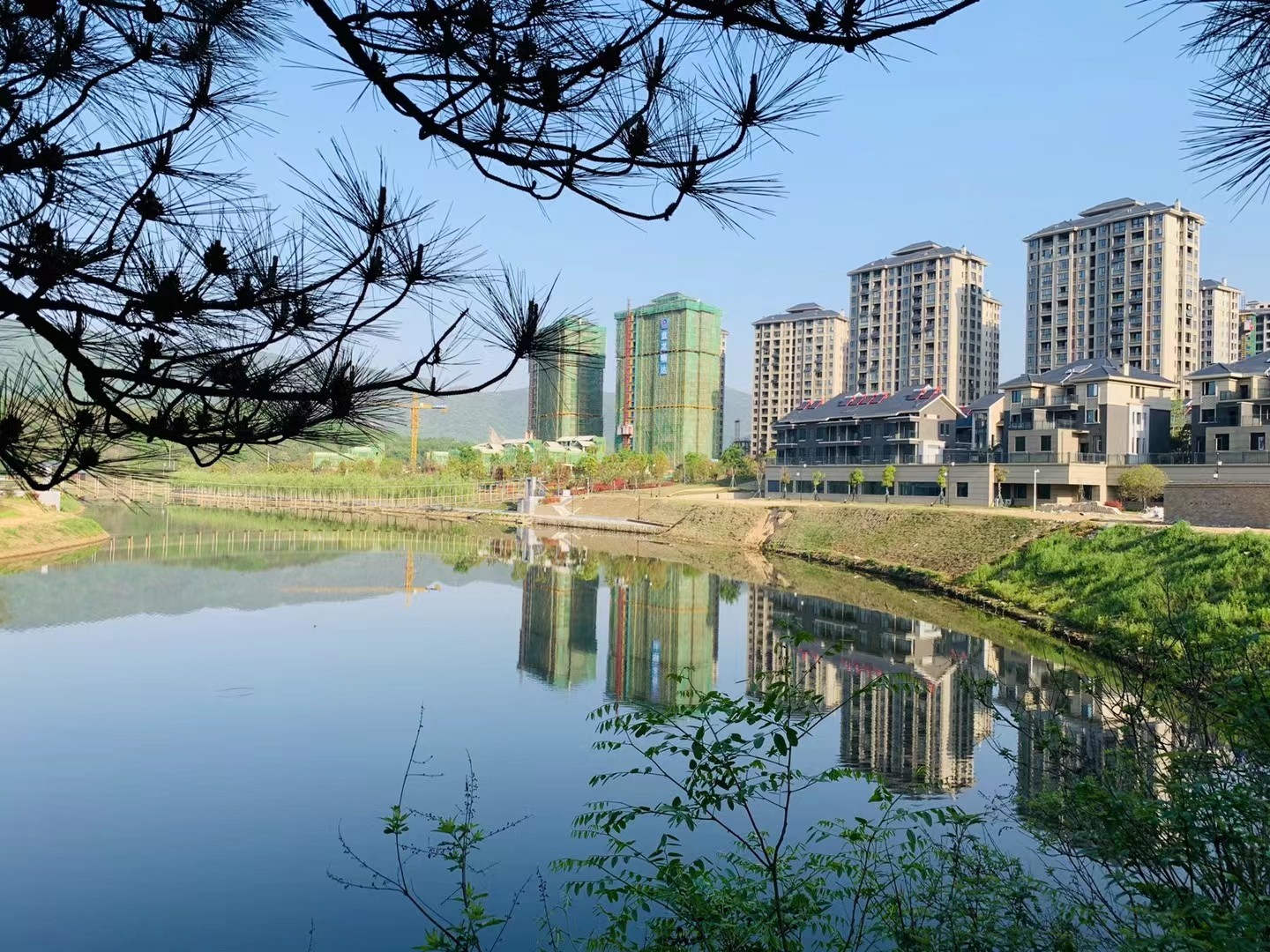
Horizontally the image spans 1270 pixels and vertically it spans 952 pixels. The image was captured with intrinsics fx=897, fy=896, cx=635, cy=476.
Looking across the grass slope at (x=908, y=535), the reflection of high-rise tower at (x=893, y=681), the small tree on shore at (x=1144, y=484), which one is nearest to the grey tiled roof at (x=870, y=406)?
the grass slope at (x=908, y=535)

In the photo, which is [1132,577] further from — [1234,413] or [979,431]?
[979,431]

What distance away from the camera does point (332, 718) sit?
9.22 m

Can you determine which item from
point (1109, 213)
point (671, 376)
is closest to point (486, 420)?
point (671, 376)

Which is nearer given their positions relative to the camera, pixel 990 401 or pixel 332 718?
pixel 332 718

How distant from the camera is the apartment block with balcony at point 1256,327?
4678 centimetres

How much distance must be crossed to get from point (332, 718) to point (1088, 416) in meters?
24.7

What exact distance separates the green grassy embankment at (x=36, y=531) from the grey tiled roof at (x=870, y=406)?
2413 cm

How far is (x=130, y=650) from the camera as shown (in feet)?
39.8

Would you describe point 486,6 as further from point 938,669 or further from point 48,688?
point 938,669

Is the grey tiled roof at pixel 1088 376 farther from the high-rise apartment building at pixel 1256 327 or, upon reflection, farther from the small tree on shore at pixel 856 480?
the high-rise apartment building at pixel 1256 327

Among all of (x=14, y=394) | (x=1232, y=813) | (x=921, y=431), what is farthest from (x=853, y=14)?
(x=921, y=431)

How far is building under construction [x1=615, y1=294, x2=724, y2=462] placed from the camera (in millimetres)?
57375

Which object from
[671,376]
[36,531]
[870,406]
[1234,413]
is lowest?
[36,531]

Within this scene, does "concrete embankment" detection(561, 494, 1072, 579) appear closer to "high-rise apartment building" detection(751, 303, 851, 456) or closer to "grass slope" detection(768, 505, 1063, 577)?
"grass slope" detection(768, 505, 1063, 577)
